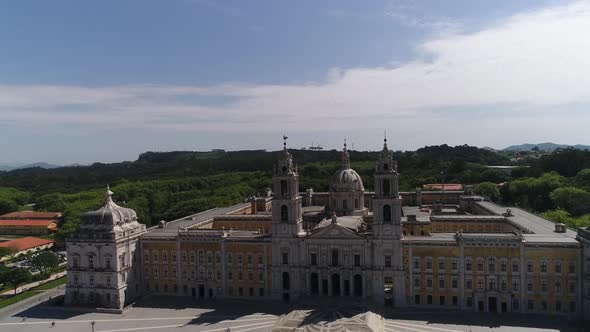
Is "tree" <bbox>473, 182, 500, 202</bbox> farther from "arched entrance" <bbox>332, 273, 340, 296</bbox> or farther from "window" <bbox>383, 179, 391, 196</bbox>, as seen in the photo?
"arched entrance" <bbox>332, 273, 340, 296</bbox>

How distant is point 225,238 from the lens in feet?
183

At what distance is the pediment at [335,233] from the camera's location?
172ft

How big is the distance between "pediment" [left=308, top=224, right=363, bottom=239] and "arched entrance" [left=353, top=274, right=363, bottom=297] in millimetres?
4635

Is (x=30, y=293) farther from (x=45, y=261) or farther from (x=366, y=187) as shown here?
(x=366, y=187)

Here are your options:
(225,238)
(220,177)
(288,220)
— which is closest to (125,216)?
(225,238)

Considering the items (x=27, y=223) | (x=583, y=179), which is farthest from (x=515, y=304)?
(x=27, y=223)

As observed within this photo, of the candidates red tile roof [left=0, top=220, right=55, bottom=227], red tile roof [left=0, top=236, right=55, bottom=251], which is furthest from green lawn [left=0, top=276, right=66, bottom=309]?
red tile roof [left=0, top=220, right=55, bottom=227]

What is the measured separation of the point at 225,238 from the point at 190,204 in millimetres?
45125

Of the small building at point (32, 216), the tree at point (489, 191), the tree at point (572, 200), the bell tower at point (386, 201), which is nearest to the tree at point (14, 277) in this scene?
the bell tower at point (386, 201)

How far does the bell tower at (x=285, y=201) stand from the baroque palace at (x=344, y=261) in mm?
119

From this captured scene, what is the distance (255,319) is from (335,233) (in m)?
12.9

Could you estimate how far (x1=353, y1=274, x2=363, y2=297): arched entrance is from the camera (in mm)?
52625

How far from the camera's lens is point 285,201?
54656 mm

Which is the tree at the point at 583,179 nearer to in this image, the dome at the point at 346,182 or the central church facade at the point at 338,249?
the dome at the point at 346,182
